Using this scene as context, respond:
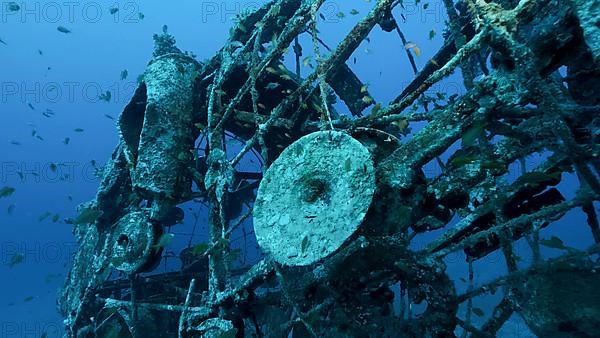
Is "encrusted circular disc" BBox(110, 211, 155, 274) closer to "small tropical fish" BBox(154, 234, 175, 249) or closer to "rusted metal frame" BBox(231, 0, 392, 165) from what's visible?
"small tropical fish" BBox(154, 234, 175, 249)

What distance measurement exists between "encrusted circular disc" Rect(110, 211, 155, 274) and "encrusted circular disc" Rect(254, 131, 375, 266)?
9.71 feet

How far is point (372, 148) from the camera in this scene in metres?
3.89

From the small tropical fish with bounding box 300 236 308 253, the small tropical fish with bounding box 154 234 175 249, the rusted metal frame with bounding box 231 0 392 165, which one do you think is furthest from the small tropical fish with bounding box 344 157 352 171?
the small tropical fish with bounding box 154 234 175 249

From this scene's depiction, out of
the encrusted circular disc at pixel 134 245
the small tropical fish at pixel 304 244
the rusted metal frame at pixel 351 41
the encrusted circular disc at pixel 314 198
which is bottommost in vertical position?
the small tropical fish at pixel 304 244

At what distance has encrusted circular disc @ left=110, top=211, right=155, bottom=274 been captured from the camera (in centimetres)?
595

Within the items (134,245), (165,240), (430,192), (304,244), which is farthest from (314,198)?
(134,245)

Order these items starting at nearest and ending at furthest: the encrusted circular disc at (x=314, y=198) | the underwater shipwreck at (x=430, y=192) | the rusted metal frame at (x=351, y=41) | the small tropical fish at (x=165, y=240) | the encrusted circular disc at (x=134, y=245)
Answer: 1. the underwater shipwreck at (x=430, y=192)
2. the encrusted circular disc at (x=314, y=198)
3. the rusted metal frame at (x=351, y=41)
4. the small tropical fish at (x=165, y=240)
5. the encrusted circular disc at (x=134, y=245)

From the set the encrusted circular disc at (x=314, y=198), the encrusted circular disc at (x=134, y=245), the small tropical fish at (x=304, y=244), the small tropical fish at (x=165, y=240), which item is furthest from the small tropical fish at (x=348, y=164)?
the encrusted circular disc at (x=134, y=245)

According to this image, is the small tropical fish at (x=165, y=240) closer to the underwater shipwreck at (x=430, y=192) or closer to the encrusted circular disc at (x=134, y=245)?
the underwater shipwreck at (x=430, y=192)

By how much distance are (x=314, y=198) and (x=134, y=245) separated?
3919mm

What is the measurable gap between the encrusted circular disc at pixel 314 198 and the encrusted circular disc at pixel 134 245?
2.96 metres

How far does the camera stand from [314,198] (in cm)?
358

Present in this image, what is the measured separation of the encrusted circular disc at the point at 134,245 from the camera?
5953 millimetres

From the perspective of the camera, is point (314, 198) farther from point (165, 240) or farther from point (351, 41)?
point (165, 240)
